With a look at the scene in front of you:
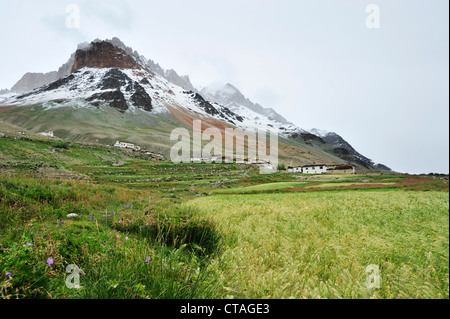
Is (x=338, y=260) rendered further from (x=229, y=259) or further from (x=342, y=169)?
(x=342, y=169)

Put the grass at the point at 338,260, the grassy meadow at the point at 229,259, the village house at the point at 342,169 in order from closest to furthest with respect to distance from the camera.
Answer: the grassy meadow at the point at 229,259 < the grass at the point at 338,260 < the village house at the point at 342,169

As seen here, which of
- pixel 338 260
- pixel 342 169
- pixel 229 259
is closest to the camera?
pixel 338 260

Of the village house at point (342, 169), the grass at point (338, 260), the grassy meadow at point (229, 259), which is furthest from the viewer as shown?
the village house at point (342, 169)

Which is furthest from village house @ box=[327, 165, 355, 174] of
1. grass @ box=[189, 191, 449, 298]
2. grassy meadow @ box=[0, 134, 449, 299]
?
grass @ box=[189, 191, 449, 298]

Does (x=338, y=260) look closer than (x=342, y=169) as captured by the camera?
Yes

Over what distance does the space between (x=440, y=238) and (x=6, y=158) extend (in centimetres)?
6040

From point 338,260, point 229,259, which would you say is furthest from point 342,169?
point 229,259

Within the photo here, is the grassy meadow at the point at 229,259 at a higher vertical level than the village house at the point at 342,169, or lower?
higher

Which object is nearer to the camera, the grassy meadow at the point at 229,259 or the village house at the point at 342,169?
the grassy meadow at the point at 229,259

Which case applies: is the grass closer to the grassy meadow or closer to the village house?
the grassy meadow

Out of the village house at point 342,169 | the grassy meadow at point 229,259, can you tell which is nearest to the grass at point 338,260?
the grassy meadow at point 229,259

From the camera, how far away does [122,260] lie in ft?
11.1

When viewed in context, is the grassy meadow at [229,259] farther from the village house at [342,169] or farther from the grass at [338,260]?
the village house at [342,169]
